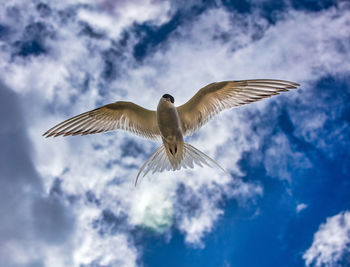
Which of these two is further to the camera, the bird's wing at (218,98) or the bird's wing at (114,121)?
the bird's wing at (114,121)

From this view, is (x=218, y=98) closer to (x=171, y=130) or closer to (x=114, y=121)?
(x=171, y=130)

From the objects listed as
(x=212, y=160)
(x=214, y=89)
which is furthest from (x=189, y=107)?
(x=212, y=160)

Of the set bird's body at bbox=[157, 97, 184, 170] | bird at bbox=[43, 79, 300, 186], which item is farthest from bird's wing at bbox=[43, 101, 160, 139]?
bird's body at bbox=[157, 97, 184, 170]

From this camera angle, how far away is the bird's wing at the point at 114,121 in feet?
20.0

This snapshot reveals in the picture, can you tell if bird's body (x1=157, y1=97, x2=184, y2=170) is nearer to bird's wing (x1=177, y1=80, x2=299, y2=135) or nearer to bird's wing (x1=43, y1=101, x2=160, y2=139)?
bird's wing (x1=177, y1=80, x2=299, y2=135)

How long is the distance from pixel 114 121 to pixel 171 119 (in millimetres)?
1610

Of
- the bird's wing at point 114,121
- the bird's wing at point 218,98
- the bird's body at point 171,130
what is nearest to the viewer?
the bird's wing at point 218,98

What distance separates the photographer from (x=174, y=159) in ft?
20.7

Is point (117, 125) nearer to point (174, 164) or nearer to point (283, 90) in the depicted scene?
point (174, 164)

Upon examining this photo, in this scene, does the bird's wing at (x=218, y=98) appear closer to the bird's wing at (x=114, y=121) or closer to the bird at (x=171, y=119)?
the bird at (x=171, y=119)

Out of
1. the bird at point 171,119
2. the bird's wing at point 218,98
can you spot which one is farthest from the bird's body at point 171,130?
the bird's wing at point 218,98

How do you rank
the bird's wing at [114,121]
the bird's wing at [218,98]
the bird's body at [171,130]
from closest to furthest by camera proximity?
the bird's wing at [218,98], the bird's body at [171,130], the bird's wing at [114,121]

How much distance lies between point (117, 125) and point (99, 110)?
0.60 metres

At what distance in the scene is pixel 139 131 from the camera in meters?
6.60
